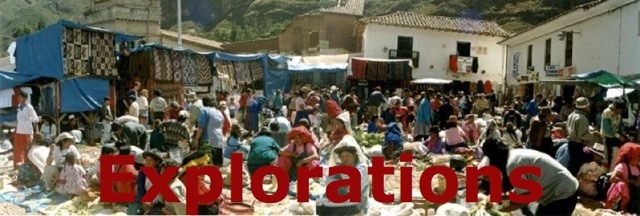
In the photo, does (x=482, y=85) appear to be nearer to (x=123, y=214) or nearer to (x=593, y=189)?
(x=593, y=189)

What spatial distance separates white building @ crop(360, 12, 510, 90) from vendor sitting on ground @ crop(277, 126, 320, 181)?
1650cm

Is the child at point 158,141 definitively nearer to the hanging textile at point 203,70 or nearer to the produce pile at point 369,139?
the produce pile at point 369,139

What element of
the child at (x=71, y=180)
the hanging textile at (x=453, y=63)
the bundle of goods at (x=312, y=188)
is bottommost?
the bundle of goods at (x=312, y=188)

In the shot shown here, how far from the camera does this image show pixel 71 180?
661 cm

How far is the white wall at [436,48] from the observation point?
76.3 ft

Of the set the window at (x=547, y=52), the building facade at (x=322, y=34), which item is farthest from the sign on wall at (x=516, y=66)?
the building facade at (x=322, y=34)

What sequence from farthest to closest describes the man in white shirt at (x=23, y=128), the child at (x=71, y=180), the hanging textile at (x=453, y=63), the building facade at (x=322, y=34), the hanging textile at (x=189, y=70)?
the building facade at (x=322, y=34) < the hanging textile at (x=453, y=63) < the hanging textile at (x=189, y=70) < the man in white shirt at (x=23, y=128) < the child at (x=71, y=180)

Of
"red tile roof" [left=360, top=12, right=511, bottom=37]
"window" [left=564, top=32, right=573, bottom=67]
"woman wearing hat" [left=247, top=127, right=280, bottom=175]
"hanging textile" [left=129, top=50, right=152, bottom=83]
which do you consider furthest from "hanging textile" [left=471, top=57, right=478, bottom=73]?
"woman wearing hat" [left=247, top=127, right=280, bottom=175]

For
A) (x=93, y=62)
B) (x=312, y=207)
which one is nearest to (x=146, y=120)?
(x=93, y=62)

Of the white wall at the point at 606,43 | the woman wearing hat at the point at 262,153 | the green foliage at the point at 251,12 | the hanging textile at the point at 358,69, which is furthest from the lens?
the green foliage at the point at 251,12

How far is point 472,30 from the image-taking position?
24453 mm

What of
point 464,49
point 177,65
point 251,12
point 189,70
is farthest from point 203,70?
point 251,12

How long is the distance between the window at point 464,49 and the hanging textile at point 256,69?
458 inches

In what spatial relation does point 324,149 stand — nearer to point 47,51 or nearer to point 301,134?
point 301,134
